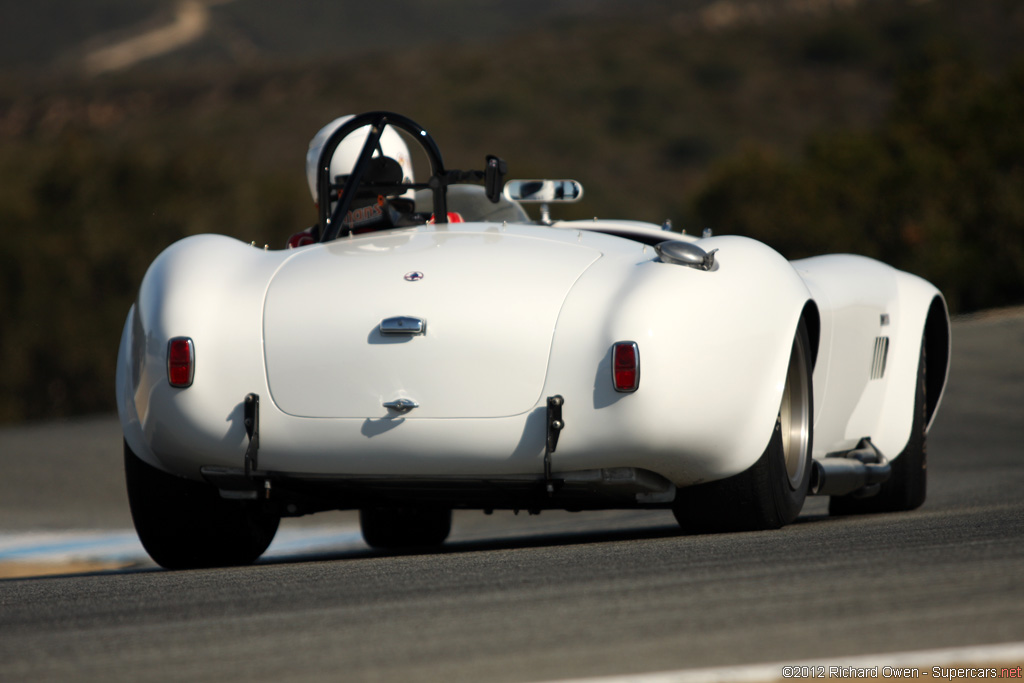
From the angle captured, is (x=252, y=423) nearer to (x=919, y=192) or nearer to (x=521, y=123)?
(x=919, y=192)

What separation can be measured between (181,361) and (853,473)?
8.25 feet

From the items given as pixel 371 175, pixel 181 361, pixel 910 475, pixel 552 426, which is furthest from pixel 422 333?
pixel 910 475

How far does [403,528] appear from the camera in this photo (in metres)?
7.14

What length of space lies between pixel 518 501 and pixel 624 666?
2080mm

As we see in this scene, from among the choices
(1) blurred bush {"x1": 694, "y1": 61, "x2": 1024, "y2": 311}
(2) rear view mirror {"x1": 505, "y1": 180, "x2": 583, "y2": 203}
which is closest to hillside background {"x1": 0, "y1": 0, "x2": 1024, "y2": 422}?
(1) blurred bush {"x1": 694, "y1": 61, "x2": 1024, "y2": 311}

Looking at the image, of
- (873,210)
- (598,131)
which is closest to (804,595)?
(873,210)

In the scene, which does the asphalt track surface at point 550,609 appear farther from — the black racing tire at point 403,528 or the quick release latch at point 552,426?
the black racing tire at point 403,528

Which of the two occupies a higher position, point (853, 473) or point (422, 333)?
point (422, 333)

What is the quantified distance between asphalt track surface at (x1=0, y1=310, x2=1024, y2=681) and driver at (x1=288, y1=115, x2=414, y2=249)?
1.36 meters

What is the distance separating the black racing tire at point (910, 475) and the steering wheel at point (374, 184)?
193 centimetres

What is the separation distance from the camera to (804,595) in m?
3.06

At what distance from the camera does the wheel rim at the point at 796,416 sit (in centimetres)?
491

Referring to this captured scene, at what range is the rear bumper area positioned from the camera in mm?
4391

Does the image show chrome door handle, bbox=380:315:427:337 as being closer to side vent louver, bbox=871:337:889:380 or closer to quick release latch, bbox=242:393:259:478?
quick release latch, bbox=242:393:259:478
